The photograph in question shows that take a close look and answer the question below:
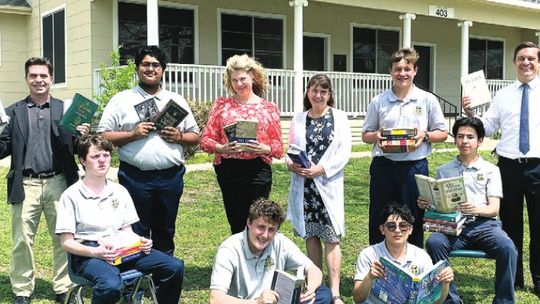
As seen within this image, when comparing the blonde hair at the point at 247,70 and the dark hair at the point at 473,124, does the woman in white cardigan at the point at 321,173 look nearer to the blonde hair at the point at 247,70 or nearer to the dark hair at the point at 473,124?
the blonde hair at the point at 247,70

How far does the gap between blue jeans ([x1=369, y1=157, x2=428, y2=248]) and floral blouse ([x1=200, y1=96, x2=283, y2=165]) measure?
797 millimetres

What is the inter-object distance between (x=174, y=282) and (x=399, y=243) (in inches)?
59.8

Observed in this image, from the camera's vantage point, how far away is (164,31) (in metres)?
13.3

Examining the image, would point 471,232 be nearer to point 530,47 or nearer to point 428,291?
point 428,291

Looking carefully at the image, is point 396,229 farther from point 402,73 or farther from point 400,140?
point 402,73

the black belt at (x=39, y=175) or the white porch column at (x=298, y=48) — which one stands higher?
the white porch column at (x=298, y=48)

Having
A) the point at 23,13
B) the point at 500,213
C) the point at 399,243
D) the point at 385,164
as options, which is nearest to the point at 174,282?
the point at 399,243

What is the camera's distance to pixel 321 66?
16328 millimetres

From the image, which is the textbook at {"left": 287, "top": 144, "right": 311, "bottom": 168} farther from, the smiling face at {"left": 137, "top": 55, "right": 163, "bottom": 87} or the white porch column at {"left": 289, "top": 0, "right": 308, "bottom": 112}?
the white porch column at {"left": 289, "top": 0, "right": 308, "bottom": 112}

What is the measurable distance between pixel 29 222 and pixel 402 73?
119 inches

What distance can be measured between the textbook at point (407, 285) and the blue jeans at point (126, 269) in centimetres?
135

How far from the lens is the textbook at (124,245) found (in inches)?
150

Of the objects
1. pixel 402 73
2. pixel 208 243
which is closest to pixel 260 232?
Answer: pixel 402 73

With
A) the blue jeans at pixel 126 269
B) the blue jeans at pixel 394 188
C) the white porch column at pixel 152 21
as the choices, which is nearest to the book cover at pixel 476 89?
the blue jeans at pixel 394 188
